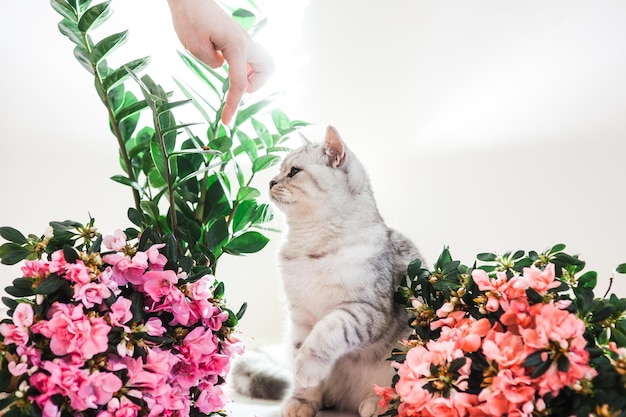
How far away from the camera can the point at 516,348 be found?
30.0 inches

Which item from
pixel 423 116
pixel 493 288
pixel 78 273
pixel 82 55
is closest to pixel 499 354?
pixel 493 288

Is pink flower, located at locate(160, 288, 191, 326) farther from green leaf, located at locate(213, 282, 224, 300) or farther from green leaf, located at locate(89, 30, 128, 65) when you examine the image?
green leaf, located at locate(89, 30, 128, 65)

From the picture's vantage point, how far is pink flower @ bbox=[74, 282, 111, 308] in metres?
0.77

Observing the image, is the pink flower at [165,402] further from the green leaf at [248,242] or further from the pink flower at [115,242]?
the green leaf at [248,242]

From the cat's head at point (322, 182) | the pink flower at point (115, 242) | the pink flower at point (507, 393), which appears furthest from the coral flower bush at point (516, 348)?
the pink flower at point (115, 242)

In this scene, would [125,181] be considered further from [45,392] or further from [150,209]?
[45,392]

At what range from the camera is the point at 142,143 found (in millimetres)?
1180

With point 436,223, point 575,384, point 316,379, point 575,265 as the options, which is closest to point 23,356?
point 316,379

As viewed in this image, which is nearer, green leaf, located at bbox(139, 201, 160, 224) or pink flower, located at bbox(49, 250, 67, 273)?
pink flower, located at bbox(49, 250, 67, 273)

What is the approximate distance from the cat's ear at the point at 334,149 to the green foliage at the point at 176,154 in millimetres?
98

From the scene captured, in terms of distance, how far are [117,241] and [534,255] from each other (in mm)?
701

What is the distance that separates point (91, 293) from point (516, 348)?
0.61 metres

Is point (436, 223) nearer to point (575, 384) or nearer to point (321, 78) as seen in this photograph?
point (321, 78)

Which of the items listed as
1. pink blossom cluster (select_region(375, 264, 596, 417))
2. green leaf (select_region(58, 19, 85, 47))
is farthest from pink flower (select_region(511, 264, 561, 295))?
green leaf (select_region(58, 19, 85, 47))
